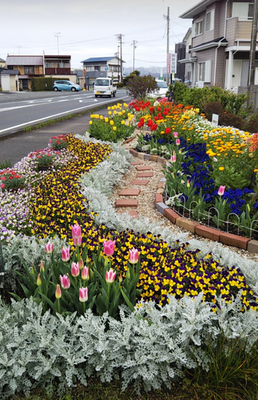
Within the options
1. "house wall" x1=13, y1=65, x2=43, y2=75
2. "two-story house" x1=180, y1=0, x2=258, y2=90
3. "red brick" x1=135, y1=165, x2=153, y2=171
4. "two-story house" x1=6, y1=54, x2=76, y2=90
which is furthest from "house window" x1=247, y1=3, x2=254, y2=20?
"house wall" x1=13, y1=65, x2=43, y2=75

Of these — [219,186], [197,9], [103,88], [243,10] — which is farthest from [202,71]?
[219,186]

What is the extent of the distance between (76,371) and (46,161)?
446 cm

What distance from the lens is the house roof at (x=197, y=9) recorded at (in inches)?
1015

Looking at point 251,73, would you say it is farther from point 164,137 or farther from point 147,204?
point 147,204

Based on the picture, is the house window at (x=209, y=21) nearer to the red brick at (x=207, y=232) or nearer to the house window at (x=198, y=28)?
the house window at (x=198, y=28)

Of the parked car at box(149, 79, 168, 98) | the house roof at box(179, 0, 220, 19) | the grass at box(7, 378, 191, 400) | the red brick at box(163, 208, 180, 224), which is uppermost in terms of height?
the house roof at box(179, 0, 220, 19)

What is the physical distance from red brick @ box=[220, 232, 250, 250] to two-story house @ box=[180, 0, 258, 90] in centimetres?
2215

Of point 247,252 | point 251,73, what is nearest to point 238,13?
point 251,73

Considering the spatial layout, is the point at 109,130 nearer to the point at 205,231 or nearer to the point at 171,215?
the point at 171,215

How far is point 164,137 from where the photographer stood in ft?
26.9

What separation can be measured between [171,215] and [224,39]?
23347mm

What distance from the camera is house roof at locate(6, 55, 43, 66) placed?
73375 mm

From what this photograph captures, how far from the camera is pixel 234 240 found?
4055 mm

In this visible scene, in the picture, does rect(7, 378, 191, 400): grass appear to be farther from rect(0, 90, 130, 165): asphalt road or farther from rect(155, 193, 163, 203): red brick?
rect(0, 90, 130, 165): asphalt road
